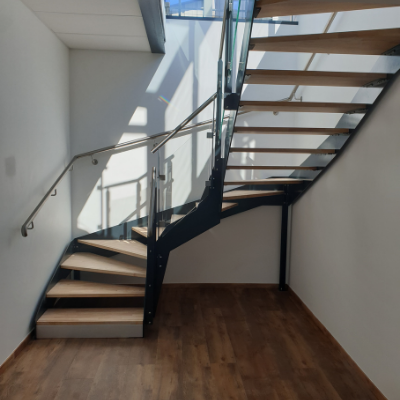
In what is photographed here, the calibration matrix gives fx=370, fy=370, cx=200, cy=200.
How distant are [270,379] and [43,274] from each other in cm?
245

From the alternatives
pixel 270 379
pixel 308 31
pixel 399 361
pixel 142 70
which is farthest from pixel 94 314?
pixel 308 31

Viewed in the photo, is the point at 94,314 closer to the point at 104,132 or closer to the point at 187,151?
the point at 187,151

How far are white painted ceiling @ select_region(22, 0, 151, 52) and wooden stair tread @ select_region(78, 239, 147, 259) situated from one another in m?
2.43

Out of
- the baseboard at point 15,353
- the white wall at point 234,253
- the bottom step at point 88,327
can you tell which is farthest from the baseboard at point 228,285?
the baseboard at point 15,353

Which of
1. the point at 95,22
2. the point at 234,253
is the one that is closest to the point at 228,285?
the point at 234,253

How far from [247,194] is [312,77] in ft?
6.90

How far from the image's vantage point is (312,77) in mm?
2529

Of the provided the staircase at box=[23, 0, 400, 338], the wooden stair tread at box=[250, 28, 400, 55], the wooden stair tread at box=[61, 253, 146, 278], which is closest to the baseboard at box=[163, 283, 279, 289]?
the staircase at box=[23, 0, 400, 338]

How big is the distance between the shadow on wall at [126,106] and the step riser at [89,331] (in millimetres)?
1550

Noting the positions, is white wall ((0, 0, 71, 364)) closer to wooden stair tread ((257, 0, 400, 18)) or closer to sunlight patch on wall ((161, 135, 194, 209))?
sunlight patch on wall ((161, 135, 194, 209))

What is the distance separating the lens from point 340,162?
135 inches

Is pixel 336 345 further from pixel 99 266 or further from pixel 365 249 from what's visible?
pixel 99 266

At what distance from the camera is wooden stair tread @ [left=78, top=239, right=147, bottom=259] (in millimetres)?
4203

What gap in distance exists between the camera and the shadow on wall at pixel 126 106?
4781 millimetres
